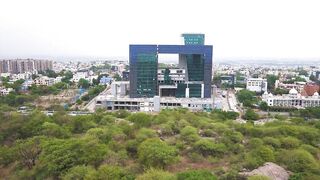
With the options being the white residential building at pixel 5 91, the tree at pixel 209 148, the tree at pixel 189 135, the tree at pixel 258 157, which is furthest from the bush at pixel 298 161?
the white residential building at pixel 5 91

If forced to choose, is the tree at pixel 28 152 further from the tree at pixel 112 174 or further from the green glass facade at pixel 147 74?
the green glass facade at pixel 147 74

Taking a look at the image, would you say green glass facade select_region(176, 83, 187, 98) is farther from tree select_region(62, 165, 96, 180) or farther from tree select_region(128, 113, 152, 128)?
tree select_region(62, 165, 96, 180)

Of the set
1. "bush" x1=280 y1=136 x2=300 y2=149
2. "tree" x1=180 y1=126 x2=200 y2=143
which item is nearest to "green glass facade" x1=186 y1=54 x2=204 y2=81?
"tree" x1=180 y1=126 x2=200 y2=143

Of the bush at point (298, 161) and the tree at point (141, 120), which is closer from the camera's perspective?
the bush at point (298, 161)

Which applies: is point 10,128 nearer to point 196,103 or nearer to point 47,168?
point 47,168

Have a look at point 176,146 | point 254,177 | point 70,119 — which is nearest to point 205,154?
point 176,146

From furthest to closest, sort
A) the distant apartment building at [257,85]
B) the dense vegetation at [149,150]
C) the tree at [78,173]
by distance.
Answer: the distant apartment building at [257,85], the dense vegetation at [149,150], the tree at [78,173]

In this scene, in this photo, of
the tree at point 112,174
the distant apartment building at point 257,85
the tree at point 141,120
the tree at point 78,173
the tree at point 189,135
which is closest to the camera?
the tree at point 112,174

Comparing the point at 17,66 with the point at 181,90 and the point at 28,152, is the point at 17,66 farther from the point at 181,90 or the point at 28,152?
the point at 28,152
